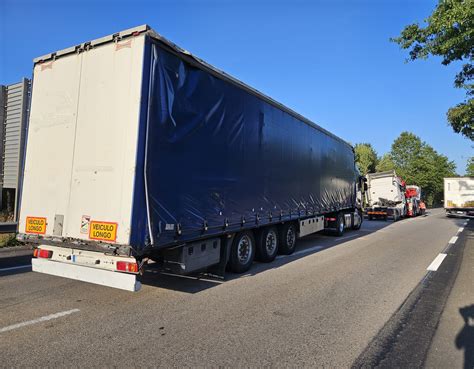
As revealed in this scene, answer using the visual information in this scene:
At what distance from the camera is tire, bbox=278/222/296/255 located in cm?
919

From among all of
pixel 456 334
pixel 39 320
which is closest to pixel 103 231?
pixel 39 320

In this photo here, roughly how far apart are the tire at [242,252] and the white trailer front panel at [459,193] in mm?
30688

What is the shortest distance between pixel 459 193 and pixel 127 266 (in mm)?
34282

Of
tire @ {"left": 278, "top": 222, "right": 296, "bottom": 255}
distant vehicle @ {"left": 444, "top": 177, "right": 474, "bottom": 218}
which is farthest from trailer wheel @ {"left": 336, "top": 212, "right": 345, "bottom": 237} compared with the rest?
distant vehicle @ {"left": 444, "top": 177, "right": 474, "bottom": 218}

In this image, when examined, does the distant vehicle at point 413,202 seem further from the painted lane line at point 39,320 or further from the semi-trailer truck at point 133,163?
the painted lane line at point 39,320

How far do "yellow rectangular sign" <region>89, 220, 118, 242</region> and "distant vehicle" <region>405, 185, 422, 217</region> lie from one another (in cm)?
3186

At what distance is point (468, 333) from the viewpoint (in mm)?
4398

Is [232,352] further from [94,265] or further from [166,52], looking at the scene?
[166,52]

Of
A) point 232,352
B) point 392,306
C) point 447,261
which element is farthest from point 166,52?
point 447,261

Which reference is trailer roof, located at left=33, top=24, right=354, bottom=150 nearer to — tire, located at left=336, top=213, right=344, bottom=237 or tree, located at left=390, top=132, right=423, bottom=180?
tire, located at left=336, top=213, right=344, bottom=237

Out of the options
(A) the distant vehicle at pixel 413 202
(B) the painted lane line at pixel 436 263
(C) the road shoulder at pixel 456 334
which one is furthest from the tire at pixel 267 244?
(A) the distant vehicle at pixel 413 202

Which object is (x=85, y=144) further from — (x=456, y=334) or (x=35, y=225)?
(x=456, y=334)

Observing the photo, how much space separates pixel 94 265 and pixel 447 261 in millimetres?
9317

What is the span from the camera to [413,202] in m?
33.7
